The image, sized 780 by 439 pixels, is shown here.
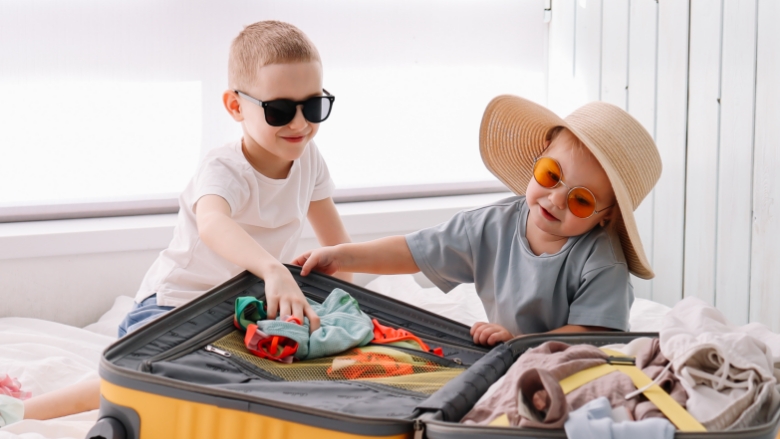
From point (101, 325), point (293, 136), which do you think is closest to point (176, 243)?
point (293, 136)

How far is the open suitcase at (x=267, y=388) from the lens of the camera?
Answer: 28.8 inches

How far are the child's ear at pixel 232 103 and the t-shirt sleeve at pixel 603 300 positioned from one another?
27.6 inches

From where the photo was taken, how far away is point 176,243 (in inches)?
58.0

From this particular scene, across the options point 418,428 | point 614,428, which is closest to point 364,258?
point 418,428

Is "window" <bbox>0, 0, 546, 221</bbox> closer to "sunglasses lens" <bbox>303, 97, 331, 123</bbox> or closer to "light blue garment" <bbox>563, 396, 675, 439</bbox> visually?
"sunglasses lens" <bbox>303, 97, 331, 123</bbox>

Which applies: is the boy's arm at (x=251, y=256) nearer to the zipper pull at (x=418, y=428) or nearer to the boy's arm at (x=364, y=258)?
the boy's arm at (x=364, y=258)

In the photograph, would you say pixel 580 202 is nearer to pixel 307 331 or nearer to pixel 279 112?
pixel 307 331

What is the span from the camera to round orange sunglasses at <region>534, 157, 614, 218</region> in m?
1.11

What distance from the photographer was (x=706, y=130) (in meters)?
1.81

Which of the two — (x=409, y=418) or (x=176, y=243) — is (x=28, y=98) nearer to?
(x=176, y=243)

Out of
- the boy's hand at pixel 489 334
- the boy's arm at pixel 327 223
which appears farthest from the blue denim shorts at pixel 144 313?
the boy's hand at pixel 489 334

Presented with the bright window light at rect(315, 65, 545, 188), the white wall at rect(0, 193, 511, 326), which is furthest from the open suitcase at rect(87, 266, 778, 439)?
the bright window light at rect(315, 65, 545, 188)

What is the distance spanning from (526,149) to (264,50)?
19.3 inches

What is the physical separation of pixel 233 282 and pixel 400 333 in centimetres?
26
